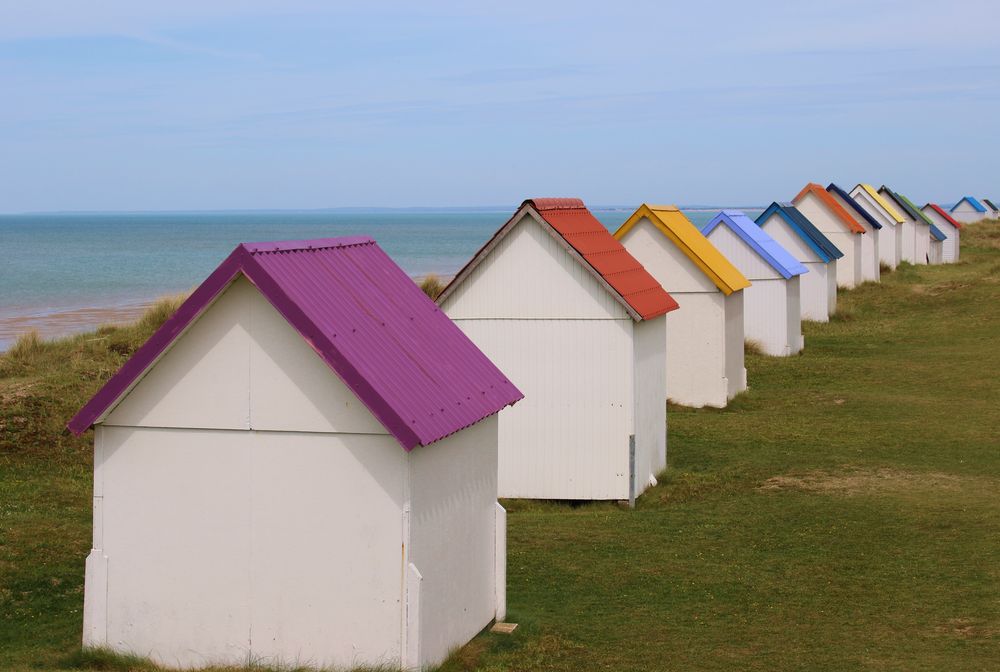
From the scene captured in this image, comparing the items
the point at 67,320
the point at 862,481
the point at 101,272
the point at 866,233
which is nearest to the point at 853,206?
the point at 866,233

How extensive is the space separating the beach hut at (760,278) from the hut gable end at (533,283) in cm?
1684

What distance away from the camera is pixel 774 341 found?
117 ft

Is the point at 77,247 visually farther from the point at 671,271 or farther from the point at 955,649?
the point at 955,649

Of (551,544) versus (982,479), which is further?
(982,479)

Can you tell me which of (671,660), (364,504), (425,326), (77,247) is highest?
(77,247)

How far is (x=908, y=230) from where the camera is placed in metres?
67.0

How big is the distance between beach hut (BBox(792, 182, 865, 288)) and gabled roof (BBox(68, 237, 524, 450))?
39.2 meters

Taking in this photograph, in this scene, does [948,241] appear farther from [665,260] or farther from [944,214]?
[665,260]

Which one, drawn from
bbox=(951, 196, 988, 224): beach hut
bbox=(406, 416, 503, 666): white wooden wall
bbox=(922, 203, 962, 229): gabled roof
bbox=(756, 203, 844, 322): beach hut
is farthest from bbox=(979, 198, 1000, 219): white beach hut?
bbox=(406, 416, 503, 666): white wooden wall

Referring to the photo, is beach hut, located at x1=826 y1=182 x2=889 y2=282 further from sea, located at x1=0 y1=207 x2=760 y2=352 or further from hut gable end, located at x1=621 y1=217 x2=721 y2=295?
hut gable end, located at x1=621 y1=217 x2=721 y2=295

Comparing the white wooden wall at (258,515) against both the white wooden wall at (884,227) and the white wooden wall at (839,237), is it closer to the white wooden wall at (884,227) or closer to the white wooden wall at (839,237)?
the white wooden wall at (839,237)

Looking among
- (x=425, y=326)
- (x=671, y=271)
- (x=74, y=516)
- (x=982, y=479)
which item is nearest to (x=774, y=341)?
(x=671, y=271)

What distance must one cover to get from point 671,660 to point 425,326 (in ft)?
11.5

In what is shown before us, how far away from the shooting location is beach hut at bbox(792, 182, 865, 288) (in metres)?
49.9
